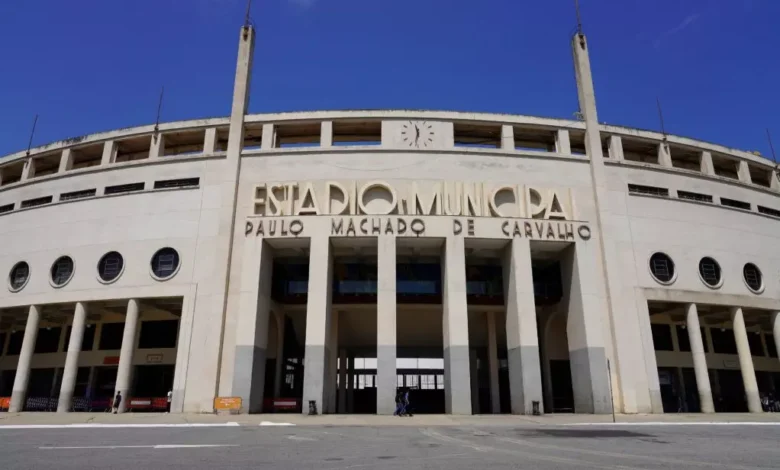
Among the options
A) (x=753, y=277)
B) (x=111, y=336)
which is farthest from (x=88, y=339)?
(x=753, y=277)

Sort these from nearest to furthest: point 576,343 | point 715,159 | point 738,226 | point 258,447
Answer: point 258,447, point 576,343, point 738,226, point 715,159

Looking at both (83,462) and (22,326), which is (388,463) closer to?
(83,462)

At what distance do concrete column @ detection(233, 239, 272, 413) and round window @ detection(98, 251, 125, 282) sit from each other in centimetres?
934

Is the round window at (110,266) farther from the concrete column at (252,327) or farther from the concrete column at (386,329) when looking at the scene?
the concrete column at (386,329)

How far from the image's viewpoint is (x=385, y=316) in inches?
1172

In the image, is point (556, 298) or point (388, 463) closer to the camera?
point (388, 463)

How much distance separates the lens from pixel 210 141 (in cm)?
3581

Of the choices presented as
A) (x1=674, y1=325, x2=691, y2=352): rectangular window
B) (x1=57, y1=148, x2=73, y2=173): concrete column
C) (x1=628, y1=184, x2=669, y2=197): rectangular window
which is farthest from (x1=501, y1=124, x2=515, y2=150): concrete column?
(x1=57, y1=148, x2=73, y2=173): concrete column

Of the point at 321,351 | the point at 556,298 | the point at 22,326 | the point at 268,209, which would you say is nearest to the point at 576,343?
the point at 556,298

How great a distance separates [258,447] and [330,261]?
19.6 m

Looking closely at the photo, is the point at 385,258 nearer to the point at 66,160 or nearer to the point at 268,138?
the point at 268,138

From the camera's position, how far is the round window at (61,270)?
1364 inches

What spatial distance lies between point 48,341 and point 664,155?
173 ft

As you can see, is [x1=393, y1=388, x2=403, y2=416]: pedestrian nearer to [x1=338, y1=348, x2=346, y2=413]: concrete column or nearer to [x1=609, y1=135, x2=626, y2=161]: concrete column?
[x1=338, y1=348, x2=346, y2=413]: concrete column
